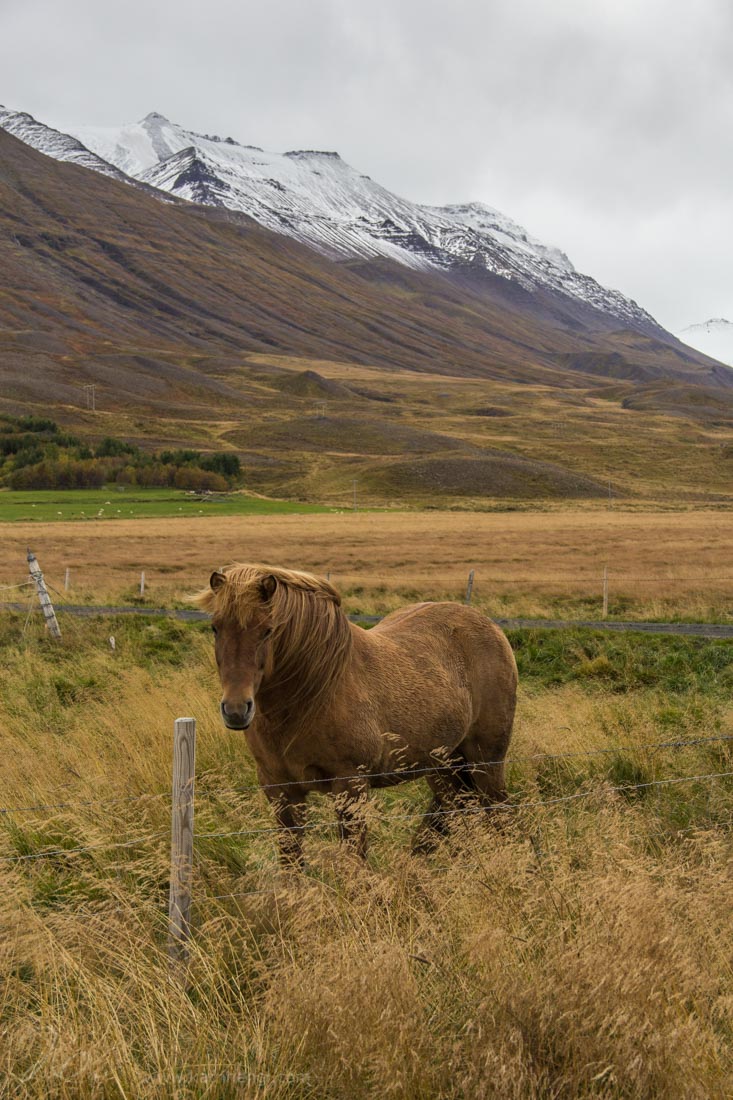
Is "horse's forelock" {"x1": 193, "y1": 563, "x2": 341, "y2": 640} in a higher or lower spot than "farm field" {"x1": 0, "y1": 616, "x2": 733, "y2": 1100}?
higher

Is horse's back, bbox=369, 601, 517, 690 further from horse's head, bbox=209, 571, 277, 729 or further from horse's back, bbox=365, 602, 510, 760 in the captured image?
horse's head, bbox=209, 571, 277, 729

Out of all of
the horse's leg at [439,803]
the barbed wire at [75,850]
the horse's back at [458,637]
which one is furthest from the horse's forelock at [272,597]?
the horse's leg at [439,803]

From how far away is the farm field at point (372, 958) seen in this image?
3.05 m

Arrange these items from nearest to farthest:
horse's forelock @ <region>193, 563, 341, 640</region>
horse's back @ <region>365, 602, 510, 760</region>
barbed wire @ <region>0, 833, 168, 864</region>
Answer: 1. barbed wire @ <region>0, 833, 168, 864</region>
2. horse's forelock @ <region>193, 563, 341, 640</region>
3. horse's back @ <region>365, 602, 510, 760</region>

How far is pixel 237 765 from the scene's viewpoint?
7543 millimetres

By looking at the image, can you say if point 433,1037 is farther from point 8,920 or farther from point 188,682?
point 188,682

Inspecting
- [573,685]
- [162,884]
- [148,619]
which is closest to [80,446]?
[148,619]

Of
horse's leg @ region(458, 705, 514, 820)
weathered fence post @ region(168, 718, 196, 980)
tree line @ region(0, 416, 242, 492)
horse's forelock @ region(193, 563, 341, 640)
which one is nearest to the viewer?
weathered fence post @ region(168, 718, 196, 980)

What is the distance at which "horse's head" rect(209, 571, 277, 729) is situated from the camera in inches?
171

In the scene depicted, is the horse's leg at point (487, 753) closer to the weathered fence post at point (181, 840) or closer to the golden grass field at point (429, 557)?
the weathered fence post at point (181, 840)

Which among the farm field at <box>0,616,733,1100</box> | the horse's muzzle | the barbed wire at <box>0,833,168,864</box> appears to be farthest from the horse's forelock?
the barbed wire at <box>0,833,168,864</box>

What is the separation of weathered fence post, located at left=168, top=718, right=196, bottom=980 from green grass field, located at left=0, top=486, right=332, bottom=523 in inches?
2475

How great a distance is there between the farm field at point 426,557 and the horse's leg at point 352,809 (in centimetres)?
1618

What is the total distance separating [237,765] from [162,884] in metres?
2.53
